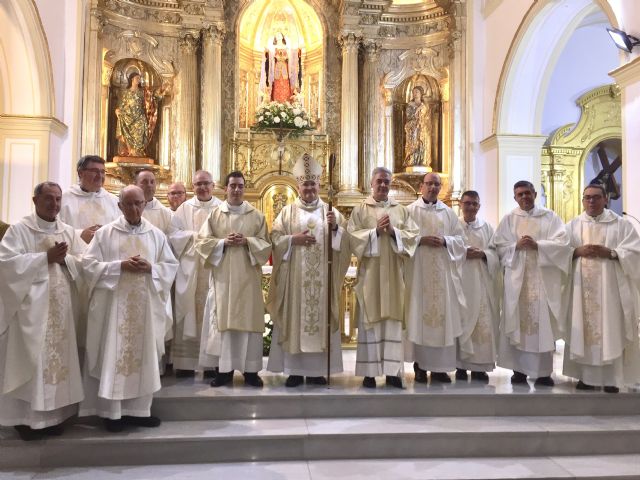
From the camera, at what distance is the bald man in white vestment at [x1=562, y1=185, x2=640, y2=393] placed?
4984 mm

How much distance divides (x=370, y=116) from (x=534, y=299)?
21.7 ft

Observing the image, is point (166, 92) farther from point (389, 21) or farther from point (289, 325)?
point (289, 325)

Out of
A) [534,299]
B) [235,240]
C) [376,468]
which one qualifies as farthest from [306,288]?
[534,299]

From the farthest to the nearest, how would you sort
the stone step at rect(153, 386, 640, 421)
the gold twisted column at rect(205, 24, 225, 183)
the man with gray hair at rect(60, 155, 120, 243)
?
1. the gold twisted column at rect(205, 24, 225, 183)
2. the man with gray hair at rect(60, 155, 120, 243)
3. the stone step at rect(153, 386, 640, 421)

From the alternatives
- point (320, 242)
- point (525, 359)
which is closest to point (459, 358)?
point (525, 359)

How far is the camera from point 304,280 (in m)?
5.17

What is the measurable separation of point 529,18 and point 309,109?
14.5 feet

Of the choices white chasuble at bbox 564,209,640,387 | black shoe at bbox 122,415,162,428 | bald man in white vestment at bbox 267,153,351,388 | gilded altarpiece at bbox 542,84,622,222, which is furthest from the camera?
gilded altarpiece at bbox 542,84,622,222

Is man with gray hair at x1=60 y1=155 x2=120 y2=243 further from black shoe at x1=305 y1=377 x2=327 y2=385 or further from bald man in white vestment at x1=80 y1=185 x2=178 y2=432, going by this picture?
black shoe at x1=305 y1=377 x2=327 y2=385

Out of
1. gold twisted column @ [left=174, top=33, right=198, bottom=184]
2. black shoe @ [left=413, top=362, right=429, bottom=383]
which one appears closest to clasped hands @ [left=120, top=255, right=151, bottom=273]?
black shoe @ [left=413, top=362, right=429, bottom=383]

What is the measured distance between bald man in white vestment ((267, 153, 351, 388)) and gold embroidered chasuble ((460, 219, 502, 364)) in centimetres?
111

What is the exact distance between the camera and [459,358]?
5410mm

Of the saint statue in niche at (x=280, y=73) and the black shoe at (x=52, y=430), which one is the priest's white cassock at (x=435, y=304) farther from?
the saint statue in niche at (x=280, y=73)

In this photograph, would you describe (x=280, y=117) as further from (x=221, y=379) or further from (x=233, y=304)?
(x=221, y=379)
